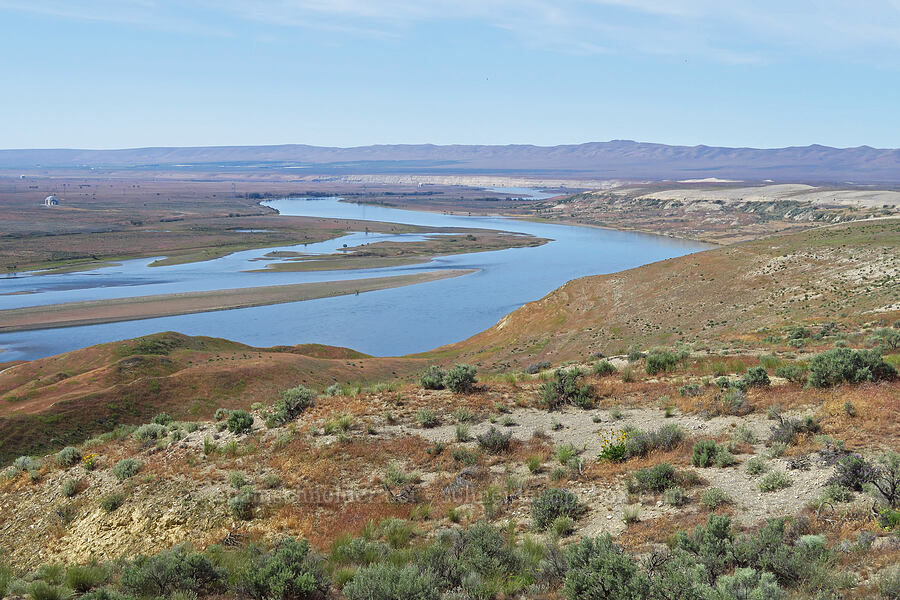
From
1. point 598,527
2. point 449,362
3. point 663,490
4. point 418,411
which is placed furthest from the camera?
point 449,362

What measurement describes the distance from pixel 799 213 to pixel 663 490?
127m

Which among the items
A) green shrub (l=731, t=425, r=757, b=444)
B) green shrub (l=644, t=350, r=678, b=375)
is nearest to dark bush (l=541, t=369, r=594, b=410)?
green shrub (l=644, t=350, r=678, b=375)

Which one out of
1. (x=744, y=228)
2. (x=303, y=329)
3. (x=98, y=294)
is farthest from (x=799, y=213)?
(x=98, y=294)

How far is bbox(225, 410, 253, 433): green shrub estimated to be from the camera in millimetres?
12628

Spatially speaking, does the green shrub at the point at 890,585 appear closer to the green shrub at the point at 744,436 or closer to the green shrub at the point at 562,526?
the green shrub at the point at 562,526

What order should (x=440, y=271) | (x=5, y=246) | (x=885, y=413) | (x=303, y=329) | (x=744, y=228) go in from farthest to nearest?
(x=744, y=228), (x=5, y=246), (x=440, y=271), (x=303, y=329), (x=885, y=413)

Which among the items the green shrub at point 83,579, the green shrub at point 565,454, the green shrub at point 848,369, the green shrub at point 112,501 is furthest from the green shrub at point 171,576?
the green shrub at point 848,369

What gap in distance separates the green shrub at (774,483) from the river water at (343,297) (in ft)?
124

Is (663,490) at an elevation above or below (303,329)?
above

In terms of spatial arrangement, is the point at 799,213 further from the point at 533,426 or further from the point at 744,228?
the point at 533,426

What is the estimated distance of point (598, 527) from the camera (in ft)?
24.7

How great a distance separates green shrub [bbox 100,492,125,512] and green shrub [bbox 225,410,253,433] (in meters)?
2.75

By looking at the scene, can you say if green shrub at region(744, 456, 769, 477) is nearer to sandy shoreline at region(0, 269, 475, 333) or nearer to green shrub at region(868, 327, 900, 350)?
green shrub at region(868, 327, 900, 350)

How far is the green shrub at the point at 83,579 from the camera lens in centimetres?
711
